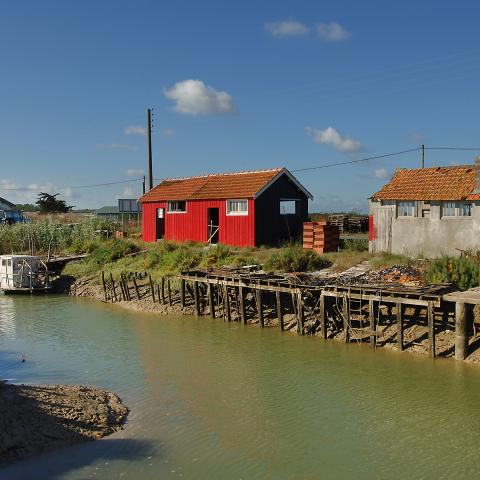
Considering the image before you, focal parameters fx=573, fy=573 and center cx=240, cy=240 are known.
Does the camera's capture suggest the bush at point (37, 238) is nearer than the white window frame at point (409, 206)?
No

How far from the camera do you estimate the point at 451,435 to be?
11711 millimetres

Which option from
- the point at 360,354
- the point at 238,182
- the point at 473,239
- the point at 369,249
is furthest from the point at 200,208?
the point at 360,354

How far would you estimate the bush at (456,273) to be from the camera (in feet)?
61.9

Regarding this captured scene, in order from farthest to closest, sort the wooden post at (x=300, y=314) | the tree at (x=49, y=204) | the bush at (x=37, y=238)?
the tree at (x=49, y=204), the bush at (x=37, y=238), the wooden post at (x=300, y=314)

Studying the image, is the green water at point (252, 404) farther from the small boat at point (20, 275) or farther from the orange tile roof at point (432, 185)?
the small boat at point (20, 275)

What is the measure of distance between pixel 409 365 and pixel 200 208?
19.9m

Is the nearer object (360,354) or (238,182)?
(360,354)

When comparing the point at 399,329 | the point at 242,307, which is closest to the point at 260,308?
the point at 242,307

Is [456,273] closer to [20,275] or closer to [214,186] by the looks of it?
[214,186]

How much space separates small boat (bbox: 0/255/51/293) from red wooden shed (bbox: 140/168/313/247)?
8224mm

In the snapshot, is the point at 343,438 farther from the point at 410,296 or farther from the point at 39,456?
the point at 410,296

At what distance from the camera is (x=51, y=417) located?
11.3 m

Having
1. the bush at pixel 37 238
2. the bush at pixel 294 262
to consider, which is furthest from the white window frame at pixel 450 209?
the bush at pixel 37 238

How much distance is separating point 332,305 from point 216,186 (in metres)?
15.8
